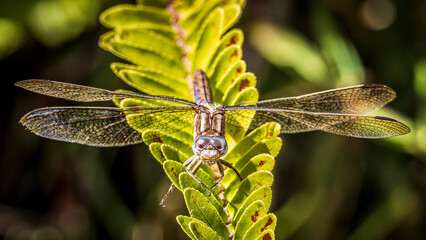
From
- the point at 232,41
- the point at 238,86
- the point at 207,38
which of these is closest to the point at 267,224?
the point at 238,86

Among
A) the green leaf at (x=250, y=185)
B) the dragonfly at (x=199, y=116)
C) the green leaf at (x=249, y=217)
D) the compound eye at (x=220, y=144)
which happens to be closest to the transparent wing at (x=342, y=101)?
the dragonfly at (x=199, y=116)

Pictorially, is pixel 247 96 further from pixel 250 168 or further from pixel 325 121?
pixel 325 121

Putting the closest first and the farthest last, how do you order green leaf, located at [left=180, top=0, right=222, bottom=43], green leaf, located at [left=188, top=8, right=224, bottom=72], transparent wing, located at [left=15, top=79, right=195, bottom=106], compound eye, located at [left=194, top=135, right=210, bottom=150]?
1. compound eye, located at [left=194, top=135, right=210, bottom=150]
2. transparent wing, located at [left=15, top=79, right=195, bottom=106]
3. green leaf, located at [left=188, top=8, right=224, bottom=72]
4. green leaf, located at [left=180, top=0, right=222, bottom=43]

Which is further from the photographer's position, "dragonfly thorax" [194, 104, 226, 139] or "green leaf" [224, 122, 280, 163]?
"dragonfly thorax" [194, 104, 226, 139]

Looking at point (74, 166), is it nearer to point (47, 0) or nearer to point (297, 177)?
point (47, 0)

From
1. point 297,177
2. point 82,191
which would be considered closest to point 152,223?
point 82,191

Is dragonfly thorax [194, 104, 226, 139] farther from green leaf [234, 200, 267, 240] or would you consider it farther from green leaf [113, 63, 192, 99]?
green leaf [234, 200, 267, 240]

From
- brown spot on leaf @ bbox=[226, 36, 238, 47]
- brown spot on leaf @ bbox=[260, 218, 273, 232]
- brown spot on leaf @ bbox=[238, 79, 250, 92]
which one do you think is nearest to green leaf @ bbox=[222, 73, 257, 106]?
brown spot on leaf @ bbox=[238, 79, 250, 92]
